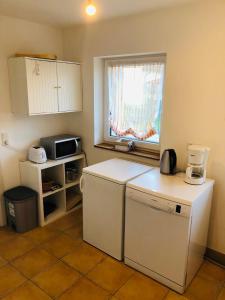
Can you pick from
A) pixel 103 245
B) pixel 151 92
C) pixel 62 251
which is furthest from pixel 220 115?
pixel 62 251

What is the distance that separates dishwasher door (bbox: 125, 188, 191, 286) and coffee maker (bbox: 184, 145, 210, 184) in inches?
14.9

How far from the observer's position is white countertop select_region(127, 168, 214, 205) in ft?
6.07

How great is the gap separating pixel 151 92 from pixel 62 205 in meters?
1.77

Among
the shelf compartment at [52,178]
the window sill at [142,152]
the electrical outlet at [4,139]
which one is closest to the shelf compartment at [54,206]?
the shelf compartment at [52,178]

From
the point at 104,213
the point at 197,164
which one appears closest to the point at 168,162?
the point at 197,164

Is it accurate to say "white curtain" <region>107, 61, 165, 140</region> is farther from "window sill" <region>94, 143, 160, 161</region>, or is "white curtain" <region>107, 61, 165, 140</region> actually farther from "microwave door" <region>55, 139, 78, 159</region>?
"microwave door" <region>55, 139, 78, 159</region>

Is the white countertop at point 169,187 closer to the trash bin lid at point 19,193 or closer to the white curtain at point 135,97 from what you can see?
the white curtain at point 135,97

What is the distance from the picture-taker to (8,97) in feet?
8.86

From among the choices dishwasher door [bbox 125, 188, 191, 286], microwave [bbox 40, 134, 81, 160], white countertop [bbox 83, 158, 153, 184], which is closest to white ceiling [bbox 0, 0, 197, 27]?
microwave [bbox 40, 134, 81, 160]

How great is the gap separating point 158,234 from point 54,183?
1.58 meters

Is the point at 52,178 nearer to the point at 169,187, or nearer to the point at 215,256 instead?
the point at 169,187

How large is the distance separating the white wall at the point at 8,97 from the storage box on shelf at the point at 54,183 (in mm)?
163

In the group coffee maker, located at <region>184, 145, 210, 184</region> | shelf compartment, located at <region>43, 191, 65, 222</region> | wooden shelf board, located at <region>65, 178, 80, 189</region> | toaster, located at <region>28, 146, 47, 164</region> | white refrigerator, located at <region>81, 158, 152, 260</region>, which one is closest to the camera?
coffee maker, located at <region>184, 145, 210, 184</region>

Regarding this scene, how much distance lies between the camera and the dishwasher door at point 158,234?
1856mm
